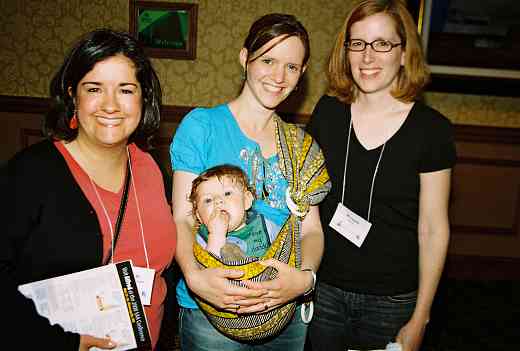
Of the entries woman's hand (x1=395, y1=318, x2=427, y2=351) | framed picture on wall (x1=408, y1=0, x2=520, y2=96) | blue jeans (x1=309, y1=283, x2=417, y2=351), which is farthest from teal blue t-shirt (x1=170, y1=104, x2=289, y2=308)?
framed picture on wall (x1=408, y1=0, x2=520, y2=96)

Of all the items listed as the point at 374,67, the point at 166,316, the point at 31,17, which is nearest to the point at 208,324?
the point at 166,316

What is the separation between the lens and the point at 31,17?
13.5 ft

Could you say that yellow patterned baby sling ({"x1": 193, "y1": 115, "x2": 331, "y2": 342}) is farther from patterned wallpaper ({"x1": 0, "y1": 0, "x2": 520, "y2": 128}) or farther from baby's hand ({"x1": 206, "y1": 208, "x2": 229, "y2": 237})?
patterned wallpaper ({"x1": 0, "y1": 0, "x2": 520, "y2": 128})

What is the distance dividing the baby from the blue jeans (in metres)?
0.54

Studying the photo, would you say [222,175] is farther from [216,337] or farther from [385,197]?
[385,197]

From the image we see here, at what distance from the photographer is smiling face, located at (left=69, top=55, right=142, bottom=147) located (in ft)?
4.83

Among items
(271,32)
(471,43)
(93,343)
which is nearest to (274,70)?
(271,32)

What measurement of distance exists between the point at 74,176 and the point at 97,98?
0.85 feet

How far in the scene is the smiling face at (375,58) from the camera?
1.80m

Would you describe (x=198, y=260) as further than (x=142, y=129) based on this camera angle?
No

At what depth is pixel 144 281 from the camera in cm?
157

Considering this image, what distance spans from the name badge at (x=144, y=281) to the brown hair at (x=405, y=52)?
109cm

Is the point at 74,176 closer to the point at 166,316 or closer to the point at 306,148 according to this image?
the point at 166,316

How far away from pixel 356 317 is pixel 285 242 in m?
0.59
